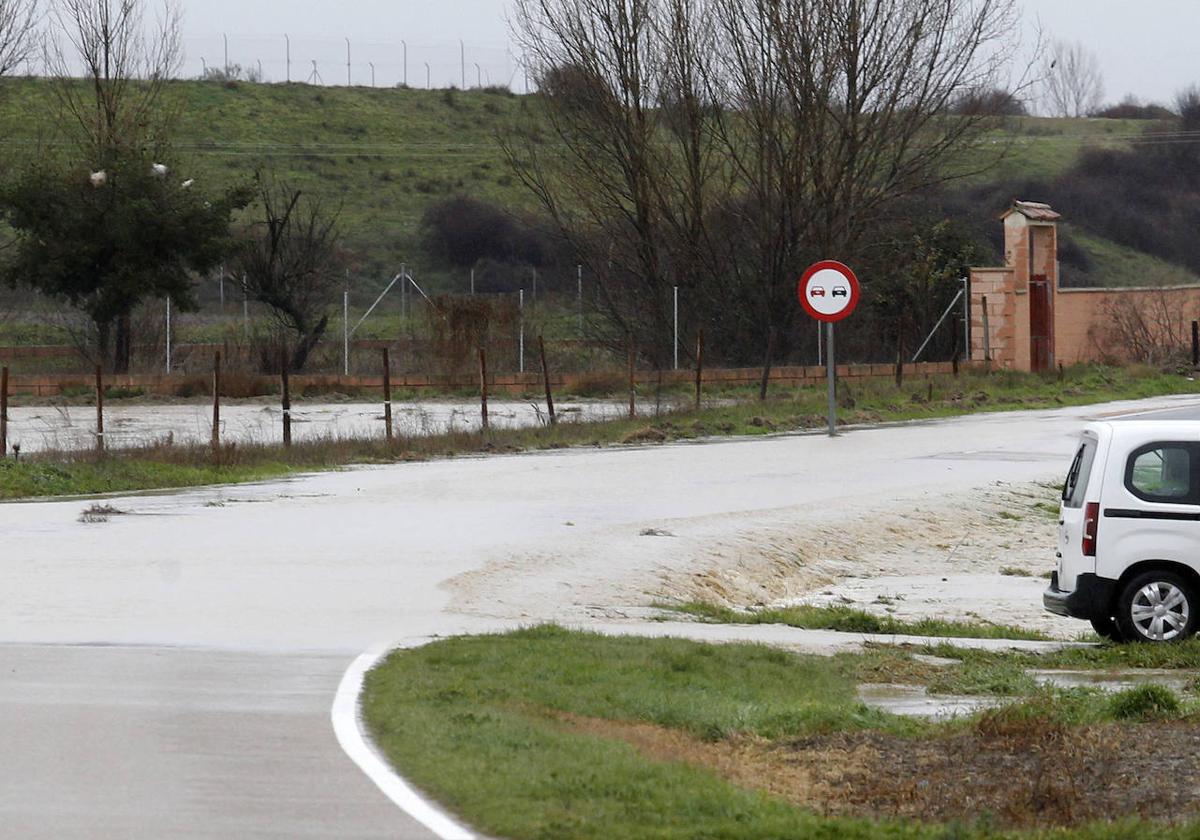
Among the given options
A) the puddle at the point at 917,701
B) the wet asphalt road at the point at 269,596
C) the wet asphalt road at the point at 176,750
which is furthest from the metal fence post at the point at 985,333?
the wet asphalt road at the point at 176,750

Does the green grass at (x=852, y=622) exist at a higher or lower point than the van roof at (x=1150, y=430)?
lower

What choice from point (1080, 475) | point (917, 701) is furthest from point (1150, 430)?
point (917, 701)

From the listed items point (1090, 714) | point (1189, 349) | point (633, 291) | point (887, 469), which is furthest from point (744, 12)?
point (1090, 714)

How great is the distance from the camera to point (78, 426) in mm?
34688

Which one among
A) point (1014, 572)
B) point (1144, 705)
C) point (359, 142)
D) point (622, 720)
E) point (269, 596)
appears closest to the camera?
point (622, 720)

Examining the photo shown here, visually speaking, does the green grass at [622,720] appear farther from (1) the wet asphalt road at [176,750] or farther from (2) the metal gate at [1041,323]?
(2) the metal gate at [1041,323]

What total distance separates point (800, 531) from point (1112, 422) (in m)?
6.34

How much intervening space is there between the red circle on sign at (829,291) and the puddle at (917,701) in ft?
68.6

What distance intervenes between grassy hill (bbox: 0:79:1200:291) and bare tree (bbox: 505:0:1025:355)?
28.8 m

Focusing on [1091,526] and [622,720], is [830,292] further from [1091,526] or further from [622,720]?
[622,720]

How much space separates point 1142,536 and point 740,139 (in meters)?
37.6

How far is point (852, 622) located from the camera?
570 inches

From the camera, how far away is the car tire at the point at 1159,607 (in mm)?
13133

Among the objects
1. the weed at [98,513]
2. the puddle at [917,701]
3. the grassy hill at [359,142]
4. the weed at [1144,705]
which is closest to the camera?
the weed at [1144,705]
